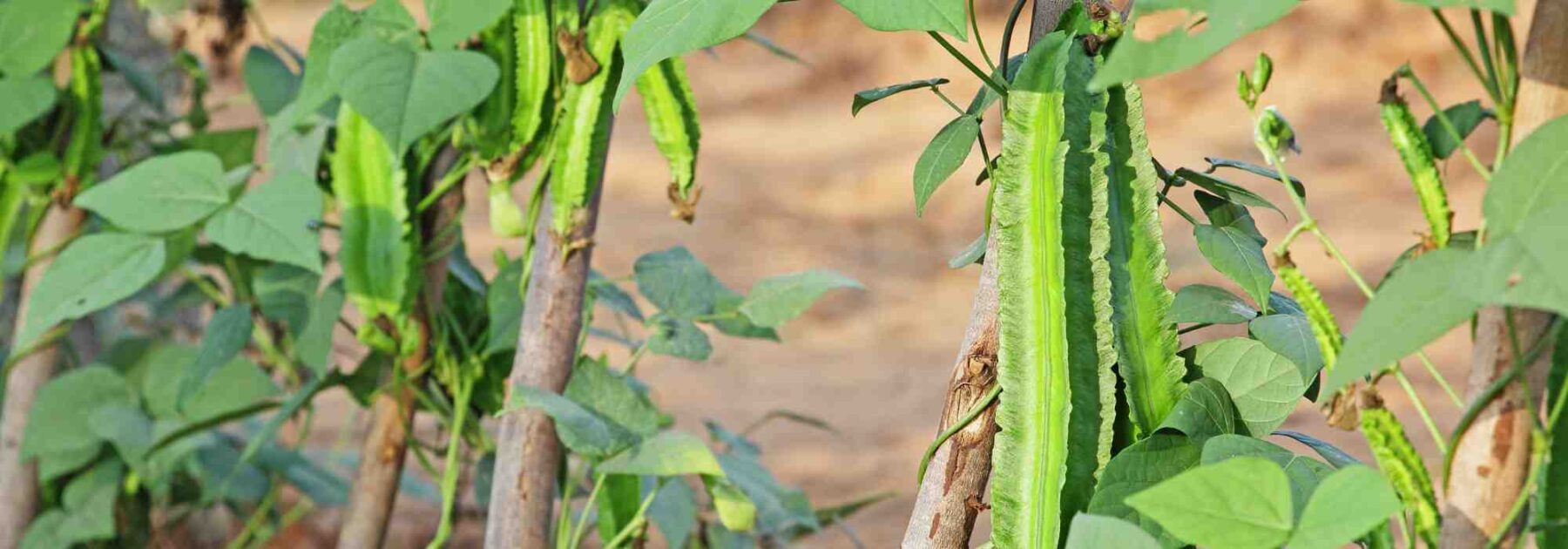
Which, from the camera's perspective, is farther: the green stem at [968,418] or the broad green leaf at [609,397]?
the broad green leaf at [609,397]

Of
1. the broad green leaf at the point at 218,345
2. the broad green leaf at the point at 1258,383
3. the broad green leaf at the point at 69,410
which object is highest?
the broad green leaf at the point at 1258,383

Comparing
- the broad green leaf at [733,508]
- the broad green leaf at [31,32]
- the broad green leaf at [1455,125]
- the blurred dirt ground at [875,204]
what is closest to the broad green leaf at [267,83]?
the broad green leaf at [31,32]

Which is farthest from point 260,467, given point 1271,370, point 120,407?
point 1271,370

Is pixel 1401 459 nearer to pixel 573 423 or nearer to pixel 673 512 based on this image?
pixel 573 423

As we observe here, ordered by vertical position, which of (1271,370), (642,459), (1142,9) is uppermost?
(1142,9)

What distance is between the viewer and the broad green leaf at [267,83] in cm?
123

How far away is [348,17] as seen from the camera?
1.00 metres

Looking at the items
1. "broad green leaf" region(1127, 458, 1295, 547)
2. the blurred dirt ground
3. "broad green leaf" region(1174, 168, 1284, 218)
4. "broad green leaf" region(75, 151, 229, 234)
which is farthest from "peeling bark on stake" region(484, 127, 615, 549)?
the blurred dirt ground

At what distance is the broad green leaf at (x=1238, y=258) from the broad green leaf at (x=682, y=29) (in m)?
0.26

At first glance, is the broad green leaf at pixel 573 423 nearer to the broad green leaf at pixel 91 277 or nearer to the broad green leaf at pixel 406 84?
the broad green leaf at pixel 406 84

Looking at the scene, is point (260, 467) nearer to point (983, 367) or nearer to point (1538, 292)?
point (983, 367)

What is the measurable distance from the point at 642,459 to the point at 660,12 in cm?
44

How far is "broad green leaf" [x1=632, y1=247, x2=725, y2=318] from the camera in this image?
1048mm

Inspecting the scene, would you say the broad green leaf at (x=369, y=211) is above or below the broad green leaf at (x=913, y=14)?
below
